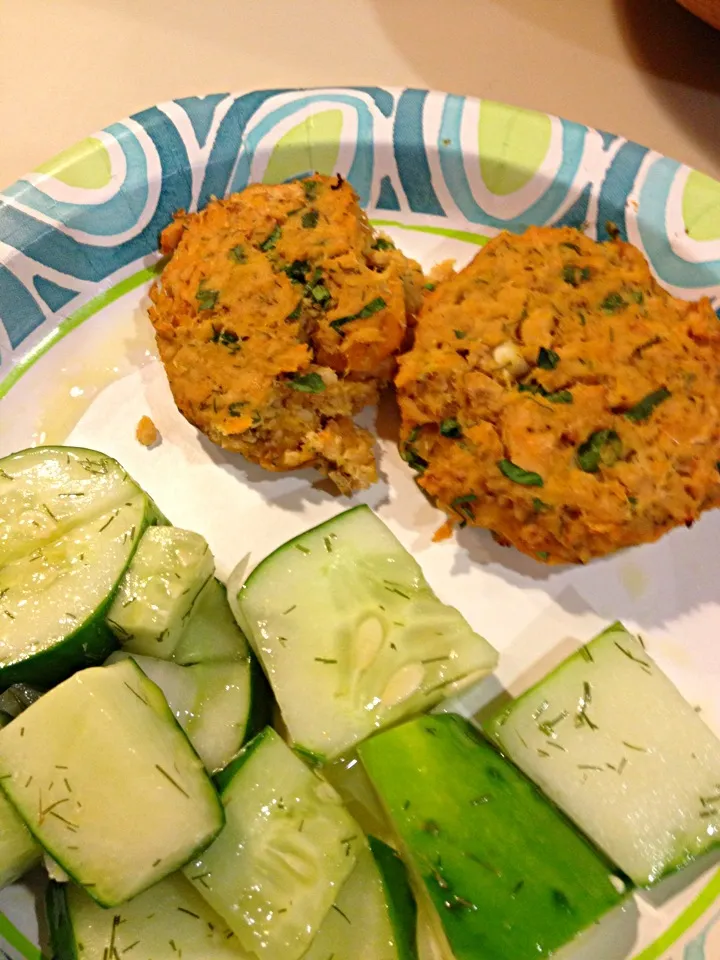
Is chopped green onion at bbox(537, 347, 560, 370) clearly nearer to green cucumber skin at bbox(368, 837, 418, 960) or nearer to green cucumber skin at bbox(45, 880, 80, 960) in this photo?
green cucumber skin at bbox(368, 837, 418, 960)

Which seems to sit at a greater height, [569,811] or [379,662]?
[379,662]

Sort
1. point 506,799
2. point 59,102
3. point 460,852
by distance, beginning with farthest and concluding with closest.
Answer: point 59,102 → point 506,799 → point 460,852

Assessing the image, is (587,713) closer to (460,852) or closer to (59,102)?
(460,852)

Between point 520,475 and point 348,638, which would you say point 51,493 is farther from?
point 520,475

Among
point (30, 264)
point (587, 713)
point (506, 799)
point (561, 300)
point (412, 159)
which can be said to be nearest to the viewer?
point (506, 799)

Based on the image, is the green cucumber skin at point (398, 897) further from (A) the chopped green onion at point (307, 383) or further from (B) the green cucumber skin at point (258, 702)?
(A) the chopped green onion at point (307, 383)

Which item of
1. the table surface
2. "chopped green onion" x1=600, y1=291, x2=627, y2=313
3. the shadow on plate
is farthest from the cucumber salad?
the shadow on plate

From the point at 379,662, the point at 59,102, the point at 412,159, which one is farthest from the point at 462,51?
the point at 379,662
